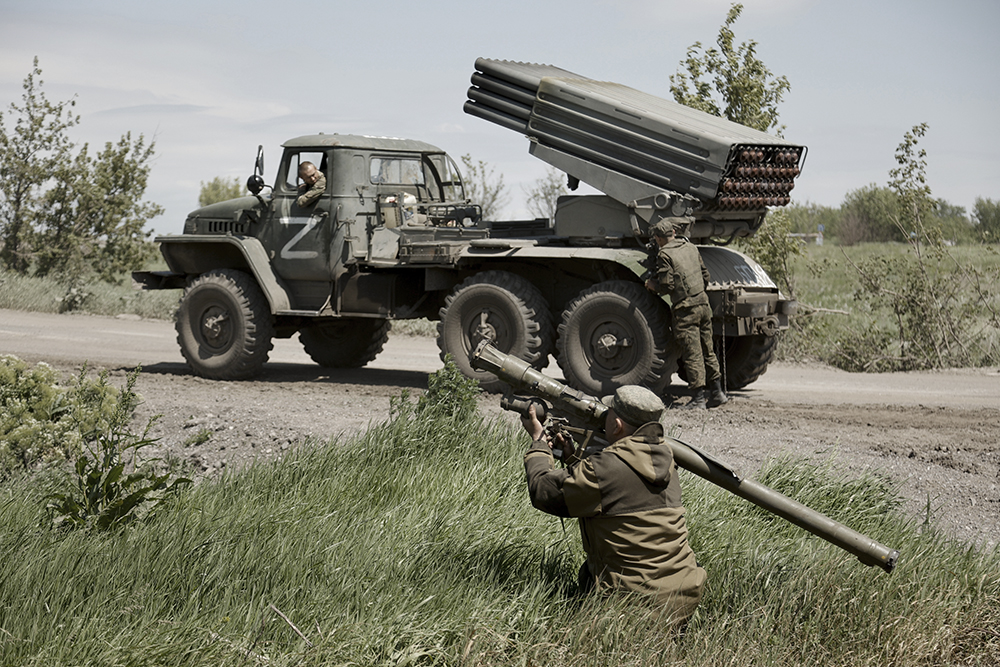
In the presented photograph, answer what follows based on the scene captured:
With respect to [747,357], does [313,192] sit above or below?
above

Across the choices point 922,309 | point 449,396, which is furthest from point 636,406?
point 922,309

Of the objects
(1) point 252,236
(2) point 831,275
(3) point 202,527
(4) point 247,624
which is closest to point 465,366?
(1) point 252,236

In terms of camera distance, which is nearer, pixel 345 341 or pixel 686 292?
pixel 686 292

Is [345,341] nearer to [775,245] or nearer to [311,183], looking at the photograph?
[311,183]

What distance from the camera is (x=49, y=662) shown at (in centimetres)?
405

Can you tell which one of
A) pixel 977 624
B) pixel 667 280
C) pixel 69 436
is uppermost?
pixel 667 280

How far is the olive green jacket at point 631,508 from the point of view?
183 inches

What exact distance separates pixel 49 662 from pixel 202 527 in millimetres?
1412

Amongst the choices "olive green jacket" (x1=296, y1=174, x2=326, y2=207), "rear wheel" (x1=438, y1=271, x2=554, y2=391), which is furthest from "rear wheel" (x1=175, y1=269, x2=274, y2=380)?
"rear wheel" (x1=438, y1=271, x2=554, y2=391)

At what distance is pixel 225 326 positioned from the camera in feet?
39.0

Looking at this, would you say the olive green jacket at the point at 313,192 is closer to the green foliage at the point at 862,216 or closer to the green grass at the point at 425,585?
the green grass at the point at 425,585

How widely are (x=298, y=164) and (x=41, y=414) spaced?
4.82 metres

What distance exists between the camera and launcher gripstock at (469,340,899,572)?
15.2ft

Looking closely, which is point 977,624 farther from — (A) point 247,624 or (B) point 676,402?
(B) point 676,402
